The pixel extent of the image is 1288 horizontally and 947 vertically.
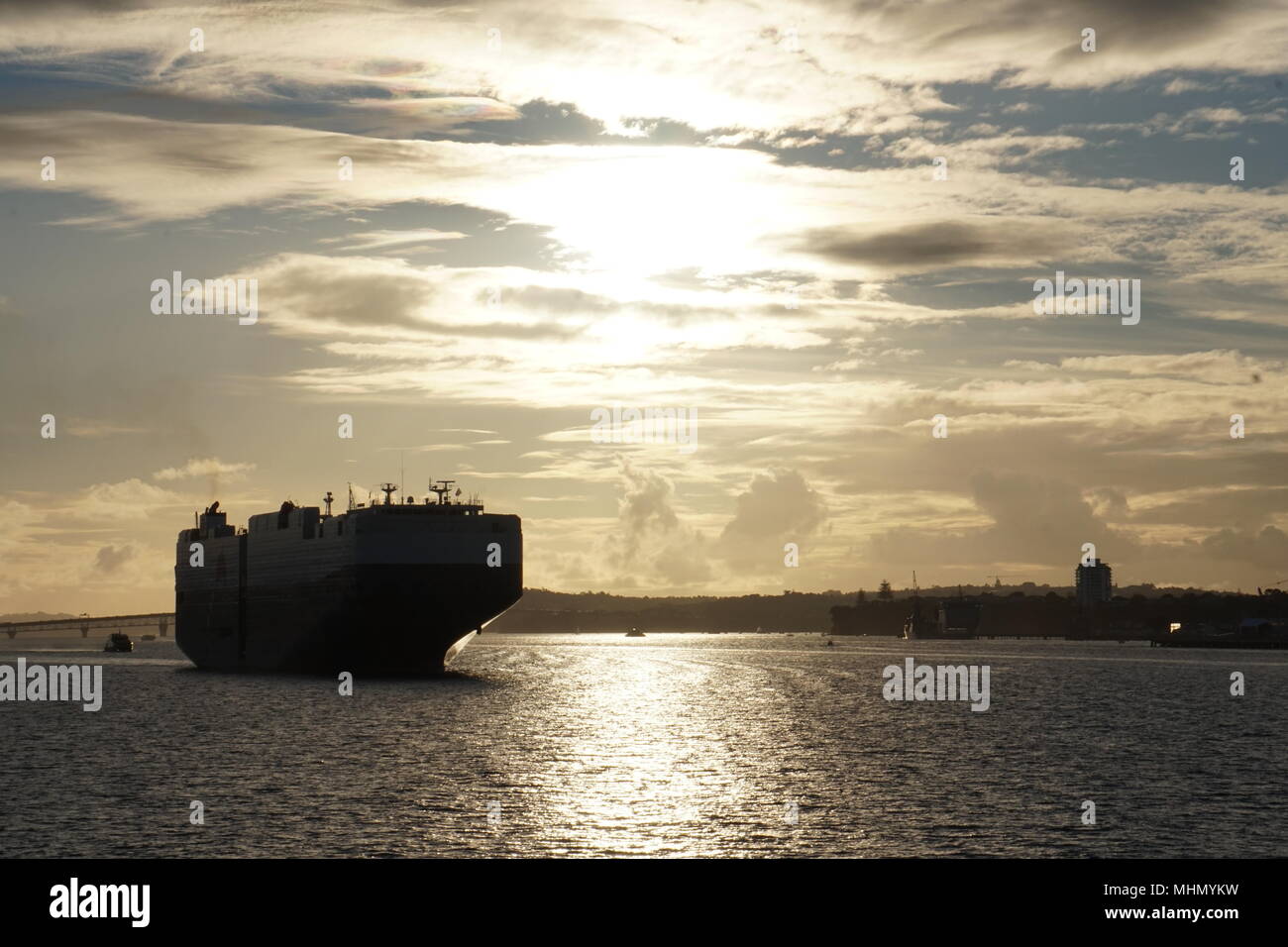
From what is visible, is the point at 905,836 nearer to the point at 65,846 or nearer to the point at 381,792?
the point at 381,792

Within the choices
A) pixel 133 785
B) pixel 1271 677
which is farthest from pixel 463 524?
pixel 1271 677

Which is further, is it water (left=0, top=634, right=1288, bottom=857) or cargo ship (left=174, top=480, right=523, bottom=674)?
cargo ship (left=174, top=480, right=523, bottom=674)

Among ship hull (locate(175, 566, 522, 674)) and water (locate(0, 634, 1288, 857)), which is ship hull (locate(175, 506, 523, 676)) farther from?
water (locate(0, 634, 1288, 857))

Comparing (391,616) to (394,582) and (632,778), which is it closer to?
(394,582)

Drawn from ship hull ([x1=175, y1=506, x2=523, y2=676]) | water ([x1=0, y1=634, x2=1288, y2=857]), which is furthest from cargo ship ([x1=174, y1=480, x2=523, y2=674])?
water ([x1=0, y1=634, x2=1288, y2=857])

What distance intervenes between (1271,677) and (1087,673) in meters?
24.6

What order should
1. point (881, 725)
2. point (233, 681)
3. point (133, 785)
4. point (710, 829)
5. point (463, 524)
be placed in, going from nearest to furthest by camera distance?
point (710, 829) < point (133, 785) < point (881, 725) < point (463, 524) < point (233, 681)

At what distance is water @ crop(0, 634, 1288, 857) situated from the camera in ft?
157

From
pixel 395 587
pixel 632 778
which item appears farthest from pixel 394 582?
pixel 632 778

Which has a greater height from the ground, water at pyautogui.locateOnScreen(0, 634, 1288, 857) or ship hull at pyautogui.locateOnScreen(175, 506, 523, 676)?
ship hull at pyautogui.locateOnScreen(175, 506, 523, 676)

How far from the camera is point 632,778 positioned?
219 feet

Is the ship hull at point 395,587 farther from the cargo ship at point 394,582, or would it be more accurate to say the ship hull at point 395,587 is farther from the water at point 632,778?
the water at point 632,778

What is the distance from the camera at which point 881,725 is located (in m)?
102

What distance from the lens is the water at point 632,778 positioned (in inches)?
1890
